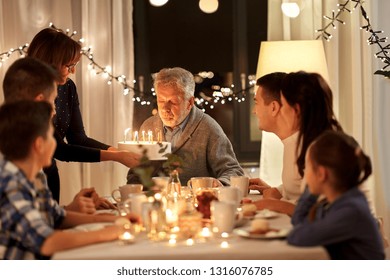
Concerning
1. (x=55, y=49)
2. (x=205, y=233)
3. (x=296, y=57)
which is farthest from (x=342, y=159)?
(x=296, y=57)

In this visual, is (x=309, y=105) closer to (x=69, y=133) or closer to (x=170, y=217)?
(x=170, y=217)

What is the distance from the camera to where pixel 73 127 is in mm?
2982

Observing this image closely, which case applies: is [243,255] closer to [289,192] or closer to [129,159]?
[289,192]

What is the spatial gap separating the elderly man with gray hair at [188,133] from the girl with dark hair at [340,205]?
4.06 ft

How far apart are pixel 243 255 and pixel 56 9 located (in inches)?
95.1

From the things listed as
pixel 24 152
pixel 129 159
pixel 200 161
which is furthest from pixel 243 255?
pixel 200 161

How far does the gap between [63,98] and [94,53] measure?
34.5 inches

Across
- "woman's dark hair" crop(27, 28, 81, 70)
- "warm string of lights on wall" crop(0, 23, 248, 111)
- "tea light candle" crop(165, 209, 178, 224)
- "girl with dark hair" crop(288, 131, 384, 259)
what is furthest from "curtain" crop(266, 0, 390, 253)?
"girl with dark hair" crop(288, 131, 384, 259)

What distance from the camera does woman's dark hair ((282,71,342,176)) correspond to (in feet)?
6.79

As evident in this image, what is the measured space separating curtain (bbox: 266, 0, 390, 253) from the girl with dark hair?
211 centimetres

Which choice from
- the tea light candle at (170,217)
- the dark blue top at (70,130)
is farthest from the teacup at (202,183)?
the tea light candle at (170,217)

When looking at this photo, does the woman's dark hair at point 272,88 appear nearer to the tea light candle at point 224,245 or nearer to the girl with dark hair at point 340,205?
the girl with dark hair at point 340,205

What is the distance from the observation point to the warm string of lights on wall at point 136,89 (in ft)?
11.9
